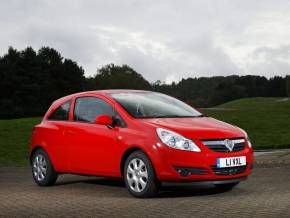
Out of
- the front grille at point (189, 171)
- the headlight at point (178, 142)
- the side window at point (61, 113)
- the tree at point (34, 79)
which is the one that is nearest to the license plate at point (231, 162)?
the front grille at point (189, 171)

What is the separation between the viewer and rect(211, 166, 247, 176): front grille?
8438 mm

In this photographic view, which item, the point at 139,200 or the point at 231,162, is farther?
the point at 231,162

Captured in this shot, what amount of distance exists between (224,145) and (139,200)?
1.45 meters

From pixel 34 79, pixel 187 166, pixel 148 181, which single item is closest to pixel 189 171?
pixel 187 166

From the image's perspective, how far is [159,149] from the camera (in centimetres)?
828

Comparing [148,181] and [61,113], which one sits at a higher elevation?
[61,113]

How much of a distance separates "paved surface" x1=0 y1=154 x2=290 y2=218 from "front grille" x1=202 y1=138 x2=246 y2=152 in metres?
0.69

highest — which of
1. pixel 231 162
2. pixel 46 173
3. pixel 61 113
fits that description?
pixel 61 113

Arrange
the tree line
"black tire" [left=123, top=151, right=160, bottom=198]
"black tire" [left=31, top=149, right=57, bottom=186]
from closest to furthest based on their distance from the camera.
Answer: "black tire" [left=123, top=151, right=160, bottom=198], "black tire" [left=31, top=149, right=57, bottom=186], the tree line

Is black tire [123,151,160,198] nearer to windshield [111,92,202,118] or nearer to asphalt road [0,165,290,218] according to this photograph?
asphalt road [0,165,290,218]

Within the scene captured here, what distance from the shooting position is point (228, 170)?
8586 mm

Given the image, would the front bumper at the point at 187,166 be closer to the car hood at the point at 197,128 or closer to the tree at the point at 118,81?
the car hood at the point at 197,128

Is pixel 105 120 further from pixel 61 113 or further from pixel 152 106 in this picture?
pixel 61 113

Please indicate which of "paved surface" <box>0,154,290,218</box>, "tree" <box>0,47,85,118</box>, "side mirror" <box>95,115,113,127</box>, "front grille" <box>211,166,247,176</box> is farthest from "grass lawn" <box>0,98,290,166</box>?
"tree" <box>0,47,85,118</box>
